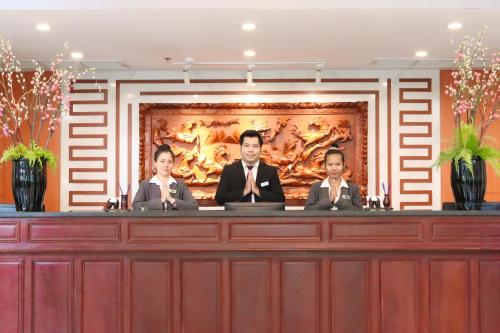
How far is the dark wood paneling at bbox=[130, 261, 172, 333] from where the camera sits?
11.8ft

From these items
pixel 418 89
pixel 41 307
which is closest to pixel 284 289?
pixel 41 307

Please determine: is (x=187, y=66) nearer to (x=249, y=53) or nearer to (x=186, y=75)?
(x=186, y=75)

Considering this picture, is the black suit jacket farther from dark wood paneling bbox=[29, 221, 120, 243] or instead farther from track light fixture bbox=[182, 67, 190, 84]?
track light fixture bbox=[182, 67, 190, 84]

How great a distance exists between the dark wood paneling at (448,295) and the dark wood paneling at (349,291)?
41 centimetres

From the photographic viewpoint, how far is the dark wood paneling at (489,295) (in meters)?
3.58

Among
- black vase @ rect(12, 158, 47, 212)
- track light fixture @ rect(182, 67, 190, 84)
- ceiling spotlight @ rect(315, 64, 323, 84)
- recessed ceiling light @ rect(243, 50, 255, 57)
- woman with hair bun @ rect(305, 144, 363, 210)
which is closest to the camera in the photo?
black vase @ rect(12, 158, 47, 212)

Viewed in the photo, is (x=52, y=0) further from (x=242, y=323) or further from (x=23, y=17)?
(x=242, y=323)

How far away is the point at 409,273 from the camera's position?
3598 mm

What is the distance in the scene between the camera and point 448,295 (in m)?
3.59

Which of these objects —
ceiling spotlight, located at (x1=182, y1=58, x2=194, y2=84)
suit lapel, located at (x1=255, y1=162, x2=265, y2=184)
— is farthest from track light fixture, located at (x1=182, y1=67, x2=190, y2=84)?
suit lapel, located at (x1=255, y1=162, x2=265, y2=184)

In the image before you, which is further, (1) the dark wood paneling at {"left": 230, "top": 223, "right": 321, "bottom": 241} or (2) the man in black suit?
(2) the man in black suit

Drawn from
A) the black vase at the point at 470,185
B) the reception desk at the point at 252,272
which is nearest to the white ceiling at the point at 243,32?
the black vase at the point at 470,185

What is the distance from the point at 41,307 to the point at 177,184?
1319 millimetres

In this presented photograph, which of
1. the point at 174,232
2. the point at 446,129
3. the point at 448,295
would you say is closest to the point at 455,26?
the point at 446,129
